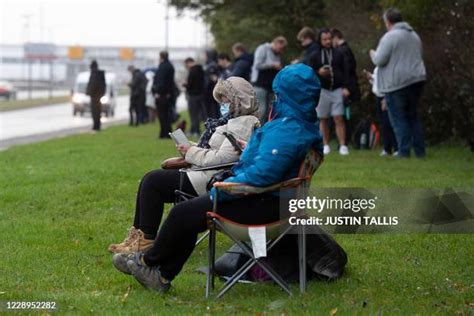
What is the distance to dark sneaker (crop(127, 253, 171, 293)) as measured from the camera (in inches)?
291

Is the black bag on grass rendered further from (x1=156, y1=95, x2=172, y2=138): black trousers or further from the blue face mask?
(x1=156, y1=95, x2=172, y2=138): black trousers

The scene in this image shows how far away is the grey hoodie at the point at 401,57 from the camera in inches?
640

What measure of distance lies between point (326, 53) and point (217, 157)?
32.1 ft

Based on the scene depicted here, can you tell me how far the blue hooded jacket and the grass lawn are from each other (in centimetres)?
77

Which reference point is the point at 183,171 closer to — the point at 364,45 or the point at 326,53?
the point at 326,53

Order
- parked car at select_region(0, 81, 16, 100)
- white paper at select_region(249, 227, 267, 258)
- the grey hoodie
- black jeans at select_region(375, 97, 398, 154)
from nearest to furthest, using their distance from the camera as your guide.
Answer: white paper at select_region(249, 227, 267, 258) → the grey hoodie → black jeans at select_region(375, 97, 398, 154) → parked car at select_region(0, 81, 16, 100)

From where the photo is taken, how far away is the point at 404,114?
16.5 metres

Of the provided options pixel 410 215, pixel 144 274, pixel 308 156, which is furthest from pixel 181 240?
pixel 410 215

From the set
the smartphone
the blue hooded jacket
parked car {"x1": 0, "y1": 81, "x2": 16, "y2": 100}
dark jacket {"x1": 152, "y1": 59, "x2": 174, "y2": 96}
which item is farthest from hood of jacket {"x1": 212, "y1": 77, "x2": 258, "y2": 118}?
parked car {"x1": 0, "y1": 81, "x2": 16, "y2": 100}

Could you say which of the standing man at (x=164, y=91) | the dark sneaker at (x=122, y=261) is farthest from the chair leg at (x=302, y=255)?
the standing man at (x=164, y=91)

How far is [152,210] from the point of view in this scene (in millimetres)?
8336

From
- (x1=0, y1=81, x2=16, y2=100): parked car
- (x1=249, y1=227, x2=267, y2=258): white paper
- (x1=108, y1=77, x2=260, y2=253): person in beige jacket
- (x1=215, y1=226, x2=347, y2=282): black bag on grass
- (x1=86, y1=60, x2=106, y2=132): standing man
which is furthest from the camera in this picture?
(x1=0, y1=81, x2=16, y2=100): parked car

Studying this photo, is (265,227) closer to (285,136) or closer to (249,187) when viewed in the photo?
(249,187)

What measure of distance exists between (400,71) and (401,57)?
0.65 feet
